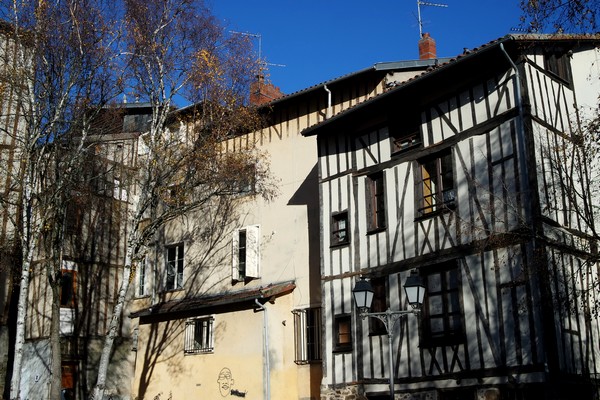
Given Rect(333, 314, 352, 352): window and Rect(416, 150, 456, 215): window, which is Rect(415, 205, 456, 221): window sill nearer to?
Rect(416, 150, 456, 215): window

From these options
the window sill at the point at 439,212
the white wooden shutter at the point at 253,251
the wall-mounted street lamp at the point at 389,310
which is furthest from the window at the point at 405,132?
the white wooden shutter at the point at 253,251

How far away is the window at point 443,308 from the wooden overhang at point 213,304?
4.88m

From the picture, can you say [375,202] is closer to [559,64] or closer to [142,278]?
[559,64]

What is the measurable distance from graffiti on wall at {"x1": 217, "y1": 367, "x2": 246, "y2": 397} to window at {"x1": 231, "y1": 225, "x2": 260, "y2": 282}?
105 inches

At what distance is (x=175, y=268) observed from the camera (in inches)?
849

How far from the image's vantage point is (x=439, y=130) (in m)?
14.6

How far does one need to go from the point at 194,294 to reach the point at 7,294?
5.79 metres

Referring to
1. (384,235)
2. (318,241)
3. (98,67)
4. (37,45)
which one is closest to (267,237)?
(318,241)

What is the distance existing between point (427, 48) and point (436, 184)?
266 inches

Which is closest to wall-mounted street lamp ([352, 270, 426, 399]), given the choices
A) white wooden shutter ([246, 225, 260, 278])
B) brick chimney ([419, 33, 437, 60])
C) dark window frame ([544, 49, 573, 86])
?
dark window frame ([544, 49, 573, 86])

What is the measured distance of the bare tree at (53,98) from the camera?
15359 millimetres

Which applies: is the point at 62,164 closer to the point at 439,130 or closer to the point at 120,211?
the point at 120,211

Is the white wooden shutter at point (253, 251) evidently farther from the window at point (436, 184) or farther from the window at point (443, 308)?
the window at point (443, 308)

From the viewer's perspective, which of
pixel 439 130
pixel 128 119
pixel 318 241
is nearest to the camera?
pixel 439 130
